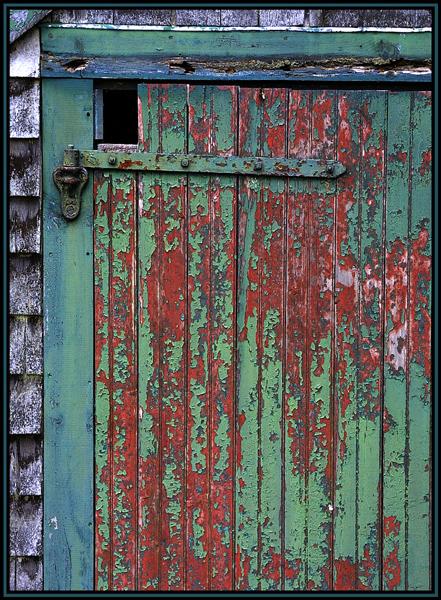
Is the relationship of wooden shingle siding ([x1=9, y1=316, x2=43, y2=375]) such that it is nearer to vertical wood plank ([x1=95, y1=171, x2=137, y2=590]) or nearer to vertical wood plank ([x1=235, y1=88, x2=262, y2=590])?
vertical wood plank ([x1=95, y1=171, x2=137, y2=590])

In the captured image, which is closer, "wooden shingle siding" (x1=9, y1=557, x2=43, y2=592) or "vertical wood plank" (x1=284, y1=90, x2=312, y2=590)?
"vertical wood plank" (x1=284, y1=90, x2=312, y2=590)

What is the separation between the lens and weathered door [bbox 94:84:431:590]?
218cm

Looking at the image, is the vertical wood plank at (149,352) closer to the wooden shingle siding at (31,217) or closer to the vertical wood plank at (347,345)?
the wooden shingle siding at (31,217)

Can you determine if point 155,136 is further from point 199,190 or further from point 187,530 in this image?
point 187,530

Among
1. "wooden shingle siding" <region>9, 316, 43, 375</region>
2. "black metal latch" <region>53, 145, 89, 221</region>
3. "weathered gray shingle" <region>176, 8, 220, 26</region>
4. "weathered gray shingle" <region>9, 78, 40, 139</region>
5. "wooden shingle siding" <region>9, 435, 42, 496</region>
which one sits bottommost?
"wooden shingle siding" <region>9, 435, 42, 496</region>

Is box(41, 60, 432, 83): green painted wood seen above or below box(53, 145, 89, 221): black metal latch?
above

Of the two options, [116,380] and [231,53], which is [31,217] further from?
[231,53]

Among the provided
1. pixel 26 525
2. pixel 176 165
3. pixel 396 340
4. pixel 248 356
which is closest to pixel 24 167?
pixel 176 165

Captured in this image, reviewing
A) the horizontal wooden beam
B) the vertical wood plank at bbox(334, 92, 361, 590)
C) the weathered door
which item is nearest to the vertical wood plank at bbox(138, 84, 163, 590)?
the weathered door

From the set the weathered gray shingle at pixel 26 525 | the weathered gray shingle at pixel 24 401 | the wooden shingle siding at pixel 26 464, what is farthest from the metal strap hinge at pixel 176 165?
the weathered gray shingle at pixel 26 525

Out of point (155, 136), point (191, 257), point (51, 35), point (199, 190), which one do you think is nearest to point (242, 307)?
point (191, 257)

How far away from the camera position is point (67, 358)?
223cm

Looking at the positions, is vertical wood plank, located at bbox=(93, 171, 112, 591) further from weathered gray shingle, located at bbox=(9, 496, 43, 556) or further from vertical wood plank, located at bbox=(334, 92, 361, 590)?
vertical wood plank, located at bbox=(334, 92, 361, 590)

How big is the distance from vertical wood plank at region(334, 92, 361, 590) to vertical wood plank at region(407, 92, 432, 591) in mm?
169
